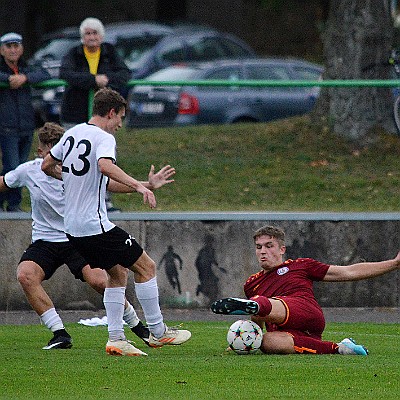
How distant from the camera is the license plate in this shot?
14666 mm

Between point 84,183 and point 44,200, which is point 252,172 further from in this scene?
point 84,183

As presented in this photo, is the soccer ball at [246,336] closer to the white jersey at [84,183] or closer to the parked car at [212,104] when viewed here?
the white jersey at [84,183]

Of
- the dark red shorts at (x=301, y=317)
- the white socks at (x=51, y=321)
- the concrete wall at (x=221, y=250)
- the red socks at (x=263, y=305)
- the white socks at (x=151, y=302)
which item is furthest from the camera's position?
the concrete wall at (x=221, y=250)

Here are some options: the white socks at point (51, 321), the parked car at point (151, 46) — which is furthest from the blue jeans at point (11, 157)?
the parked car at point (151, 46)

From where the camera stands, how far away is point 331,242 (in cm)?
1367

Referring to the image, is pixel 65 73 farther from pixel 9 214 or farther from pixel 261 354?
pixel 261 354

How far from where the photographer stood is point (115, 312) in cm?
952

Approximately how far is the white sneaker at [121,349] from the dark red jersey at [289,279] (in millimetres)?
1016

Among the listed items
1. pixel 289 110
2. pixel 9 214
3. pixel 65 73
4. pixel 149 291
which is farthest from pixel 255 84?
pixel 149 291

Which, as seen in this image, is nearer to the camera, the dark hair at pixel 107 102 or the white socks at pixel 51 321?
the dark hair at pixel 107 102

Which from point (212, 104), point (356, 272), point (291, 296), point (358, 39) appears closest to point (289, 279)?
point (291, 296)

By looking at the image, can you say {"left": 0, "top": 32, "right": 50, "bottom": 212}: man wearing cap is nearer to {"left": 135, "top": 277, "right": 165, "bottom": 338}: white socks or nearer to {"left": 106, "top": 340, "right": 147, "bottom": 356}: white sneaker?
{"left": 135, "top": 277, "right": 165, "bottom": 338}: white socks

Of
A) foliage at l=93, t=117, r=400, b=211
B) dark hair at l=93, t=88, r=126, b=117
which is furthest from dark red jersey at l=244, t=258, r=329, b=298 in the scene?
foliage at l=93, t=117, r=400, b=211

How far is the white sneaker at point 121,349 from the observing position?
30.9ft
